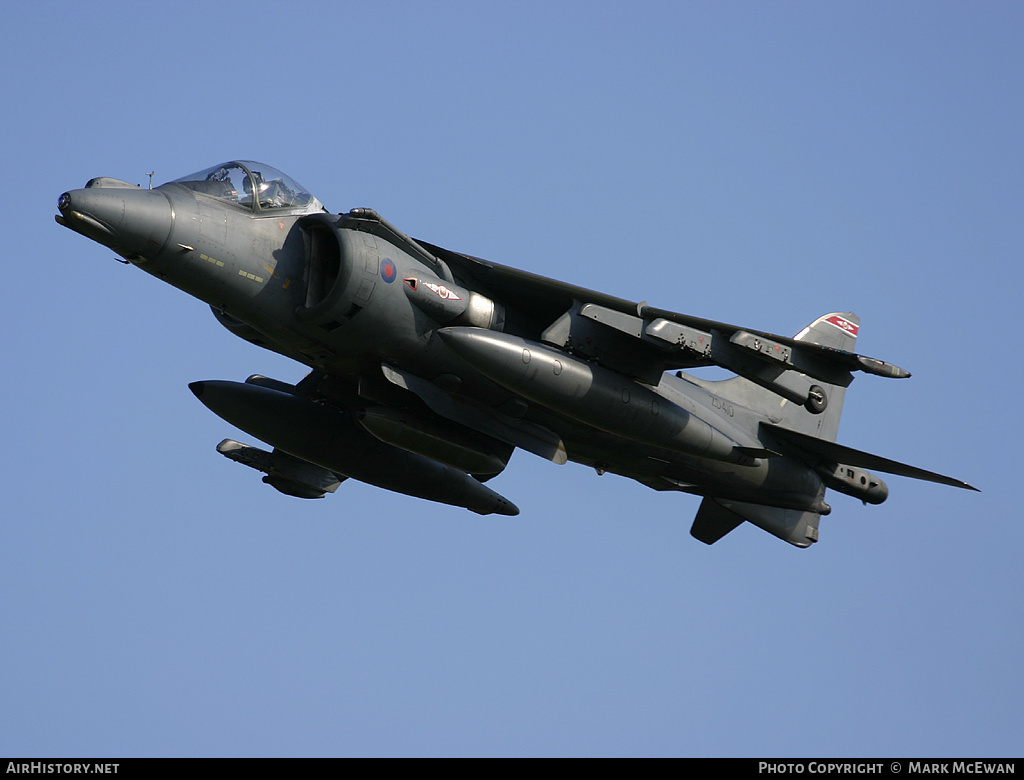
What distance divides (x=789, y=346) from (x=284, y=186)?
22.1 ft

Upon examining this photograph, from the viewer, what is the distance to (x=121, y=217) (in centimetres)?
1379

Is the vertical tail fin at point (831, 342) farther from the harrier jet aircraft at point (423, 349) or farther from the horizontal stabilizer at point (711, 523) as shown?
the harrier jet aircraft at point (423, 349)

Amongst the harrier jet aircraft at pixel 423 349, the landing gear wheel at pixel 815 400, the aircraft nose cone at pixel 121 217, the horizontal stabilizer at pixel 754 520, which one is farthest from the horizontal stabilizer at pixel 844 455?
the aircraft nose cone at pixel 121 217

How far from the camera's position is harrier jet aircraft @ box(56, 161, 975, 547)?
14367 millimetres

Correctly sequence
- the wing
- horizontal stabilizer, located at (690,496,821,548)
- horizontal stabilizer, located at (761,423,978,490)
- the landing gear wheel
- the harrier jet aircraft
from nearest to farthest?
the harrier jet aircraft, the wing, the landing gear wheel, horizontal stabilizer, located at (761,423,978,490), horizontal stabilizer, located at (690,496,821,548)

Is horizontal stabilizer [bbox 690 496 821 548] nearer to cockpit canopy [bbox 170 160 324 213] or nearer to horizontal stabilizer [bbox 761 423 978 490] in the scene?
horizontal stabilizer [bbox 761 423 978 490]

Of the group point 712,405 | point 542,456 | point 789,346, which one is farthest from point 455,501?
point 789,346

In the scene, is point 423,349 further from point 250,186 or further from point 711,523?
point 711,523

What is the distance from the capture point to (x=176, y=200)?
14.3 meters

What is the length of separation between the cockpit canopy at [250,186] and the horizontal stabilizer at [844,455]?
835 cm

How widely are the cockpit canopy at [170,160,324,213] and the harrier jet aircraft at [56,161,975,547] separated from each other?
0.9 inches

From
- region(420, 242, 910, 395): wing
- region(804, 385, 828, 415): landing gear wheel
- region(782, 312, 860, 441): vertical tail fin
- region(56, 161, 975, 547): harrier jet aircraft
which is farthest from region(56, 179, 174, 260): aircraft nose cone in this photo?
region(782, 312, 860, 441): vertical tail fin

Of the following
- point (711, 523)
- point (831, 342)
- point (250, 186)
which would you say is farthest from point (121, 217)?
point (831, 342)
